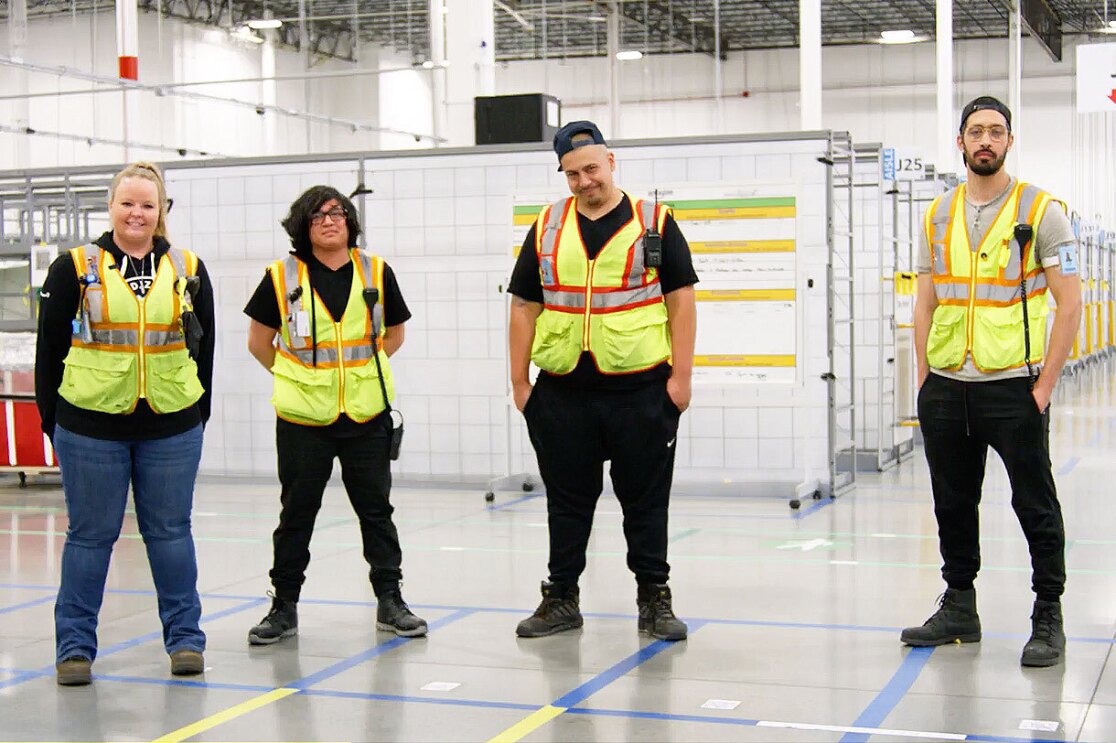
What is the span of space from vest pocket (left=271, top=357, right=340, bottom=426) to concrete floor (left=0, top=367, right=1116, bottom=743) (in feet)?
2.70

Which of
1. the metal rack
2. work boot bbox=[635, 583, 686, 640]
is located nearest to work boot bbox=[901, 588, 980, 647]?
work boot bbox=[635, 583, 686, 640]

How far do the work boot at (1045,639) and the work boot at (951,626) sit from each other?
23 centimetres

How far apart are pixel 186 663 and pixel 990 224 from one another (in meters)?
2.93

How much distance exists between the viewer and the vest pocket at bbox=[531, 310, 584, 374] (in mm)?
5000

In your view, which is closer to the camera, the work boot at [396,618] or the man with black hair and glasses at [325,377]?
the man with black hair and glasses at [325,377]

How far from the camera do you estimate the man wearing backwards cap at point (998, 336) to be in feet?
15.2

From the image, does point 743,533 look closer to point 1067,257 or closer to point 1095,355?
point 1067,257

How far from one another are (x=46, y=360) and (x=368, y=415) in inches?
43.3

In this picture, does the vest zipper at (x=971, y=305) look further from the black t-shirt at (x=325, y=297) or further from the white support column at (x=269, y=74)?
the white support column at (x=269, y=74)

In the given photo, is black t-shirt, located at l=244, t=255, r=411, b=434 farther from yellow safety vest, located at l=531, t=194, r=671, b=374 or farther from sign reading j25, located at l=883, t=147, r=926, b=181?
sign reading j25, located at l=883, t=147, r=926, b=181

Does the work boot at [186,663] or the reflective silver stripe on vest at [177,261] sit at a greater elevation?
the reflective silver stripe on vest at [177,261]

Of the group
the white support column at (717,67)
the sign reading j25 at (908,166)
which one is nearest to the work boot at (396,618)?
the sign reading j25 at (908,166)

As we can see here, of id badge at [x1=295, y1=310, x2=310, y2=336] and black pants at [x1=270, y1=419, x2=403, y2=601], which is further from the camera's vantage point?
black pants at [x1=270, y1=419, x2=403, y2=601]

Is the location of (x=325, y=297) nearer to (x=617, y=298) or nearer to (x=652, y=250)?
(x=617, y=298)
